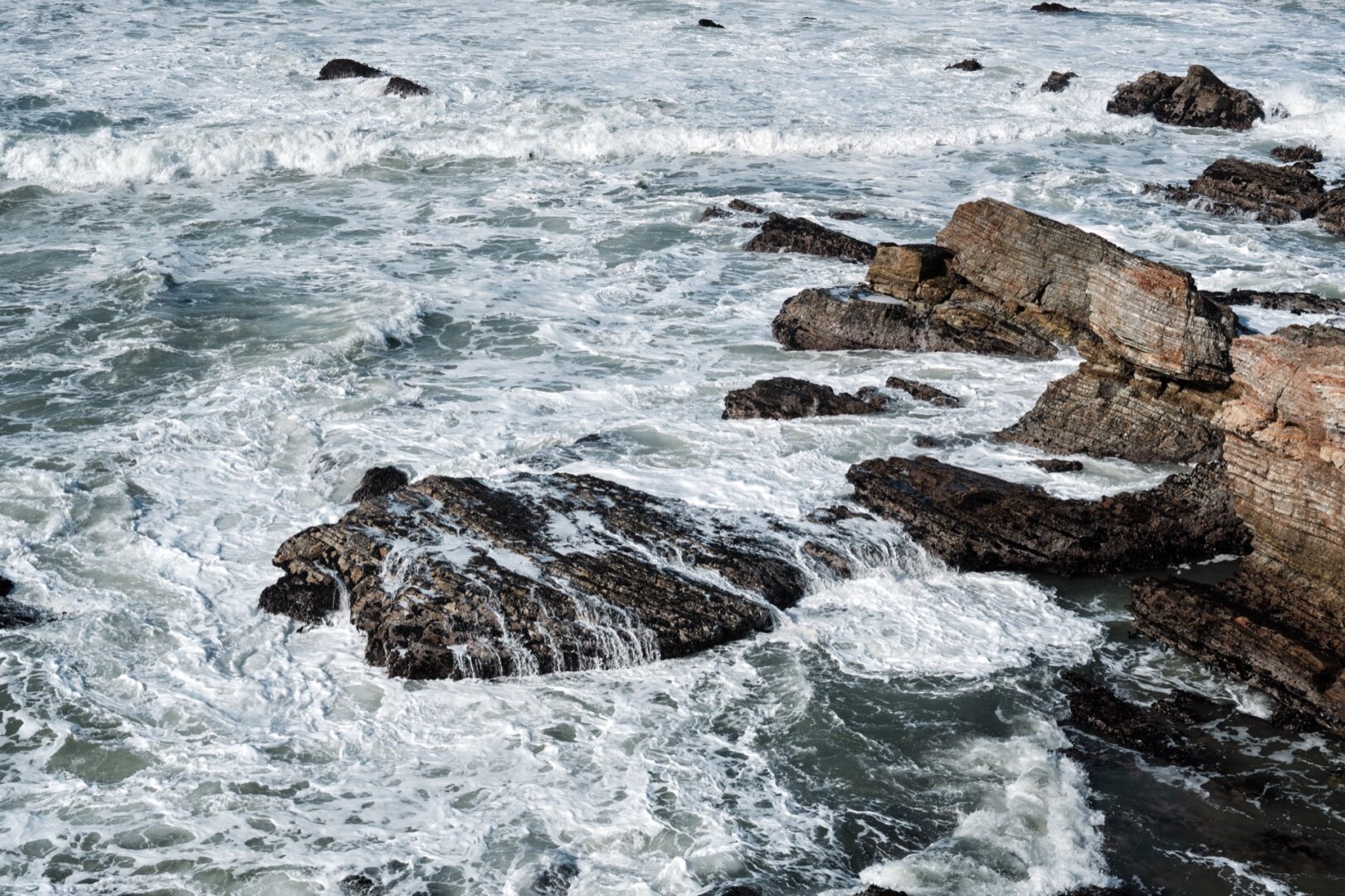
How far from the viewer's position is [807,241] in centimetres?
1839

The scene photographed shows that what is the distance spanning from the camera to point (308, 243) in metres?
19.2

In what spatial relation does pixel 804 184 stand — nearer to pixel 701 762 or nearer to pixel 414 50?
pixel 414 50

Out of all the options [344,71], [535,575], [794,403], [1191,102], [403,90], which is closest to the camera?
[535,575]

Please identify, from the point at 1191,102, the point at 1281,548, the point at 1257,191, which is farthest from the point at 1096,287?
the point at 1191,102

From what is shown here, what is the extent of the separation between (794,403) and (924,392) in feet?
4.84

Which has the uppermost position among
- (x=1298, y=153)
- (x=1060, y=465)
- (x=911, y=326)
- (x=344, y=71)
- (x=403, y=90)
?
(x=344, y=71)

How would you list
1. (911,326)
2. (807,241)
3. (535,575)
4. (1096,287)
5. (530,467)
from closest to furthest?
1. (535,575)
2. (530,467)
3. (1096,287)
4. (911,326)
5. (807,241)

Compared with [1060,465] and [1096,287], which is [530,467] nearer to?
[1060,465]

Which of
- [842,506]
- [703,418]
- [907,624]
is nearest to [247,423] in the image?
[703,418]

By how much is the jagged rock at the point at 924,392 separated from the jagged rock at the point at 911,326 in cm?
118

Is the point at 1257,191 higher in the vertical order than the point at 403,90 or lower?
lower

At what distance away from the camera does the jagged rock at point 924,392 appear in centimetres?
1338

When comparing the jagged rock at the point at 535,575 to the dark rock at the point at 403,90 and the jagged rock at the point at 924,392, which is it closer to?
the jagged rock at the point at 924,392

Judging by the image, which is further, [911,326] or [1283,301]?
[1283,301]
